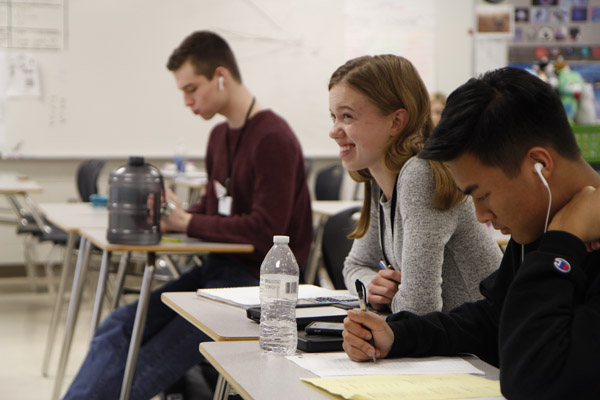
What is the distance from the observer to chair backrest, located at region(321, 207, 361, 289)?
249 centimetres

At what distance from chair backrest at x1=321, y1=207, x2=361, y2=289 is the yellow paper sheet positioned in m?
1.22

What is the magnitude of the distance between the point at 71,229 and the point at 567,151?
2344 mm

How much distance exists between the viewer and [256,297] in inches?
74.7

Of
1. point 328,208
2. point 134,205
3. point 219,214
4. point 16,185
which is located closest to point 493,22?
point 328,208

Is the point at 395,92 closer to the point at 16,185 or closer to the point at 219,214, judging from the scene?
the point at 219,214

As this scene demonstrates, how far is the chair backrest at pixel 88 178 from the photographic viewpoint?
5.45 meters

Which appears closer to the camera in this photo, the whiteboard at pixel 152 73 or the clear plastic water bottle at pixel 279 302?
the clear plastic water bottle at pixel 279 302

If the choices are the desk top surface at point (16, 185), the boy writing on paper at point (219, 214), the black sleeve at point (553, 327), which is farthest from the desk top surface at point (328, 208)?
the black sleeve at point (553, 327)

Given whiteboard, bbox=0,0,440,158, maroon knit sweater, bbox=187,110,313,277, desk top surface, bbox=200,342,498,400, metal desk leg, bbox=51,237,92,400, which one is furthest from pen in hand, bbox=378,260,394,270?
whiteboard, bbox=0,0,440,158

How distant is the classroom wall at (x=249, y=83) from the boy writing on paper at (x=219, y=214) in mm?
3446

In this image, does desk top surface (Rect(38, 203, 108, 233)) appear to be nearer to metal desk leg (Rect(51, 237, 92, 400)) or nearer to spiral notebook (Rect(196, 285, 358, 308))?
metal desk leg (Rect(51, 237, 92, 400))

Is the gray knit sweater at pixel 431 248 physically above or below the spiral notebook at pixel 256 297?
above

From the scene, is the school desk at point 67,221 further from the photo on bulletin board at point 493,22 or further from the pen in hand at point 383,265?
the photo on bulletin board at point 493,22

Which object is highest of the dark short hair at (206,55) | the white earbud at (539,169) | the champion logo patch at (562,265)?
the dark short hair at (206,55)
